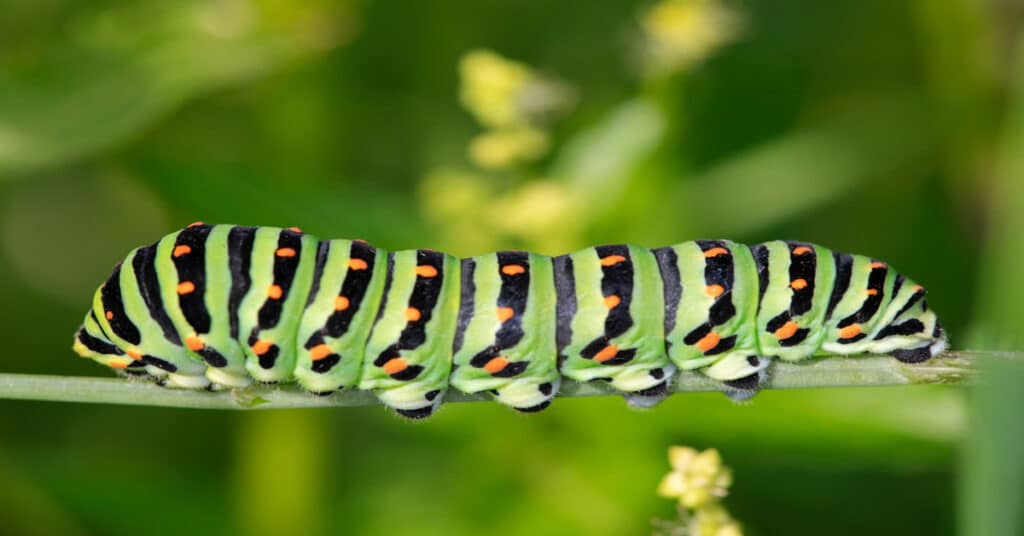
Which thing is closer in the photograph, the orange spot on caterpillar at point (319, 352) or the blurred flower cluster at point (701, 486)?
the blurred flower cluster at point (701, 486)

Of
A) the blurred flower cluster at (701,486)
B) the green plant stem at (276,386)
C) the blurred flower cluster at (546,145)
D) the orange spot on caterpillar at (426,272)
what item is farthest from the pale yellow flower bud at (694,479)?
the blurred flower cluster at (546,145)

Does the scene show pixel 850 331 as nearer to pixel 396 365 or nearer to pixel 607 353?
pixel 607 353

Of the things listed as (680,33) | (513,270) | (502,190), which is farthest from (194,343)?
(502,190)

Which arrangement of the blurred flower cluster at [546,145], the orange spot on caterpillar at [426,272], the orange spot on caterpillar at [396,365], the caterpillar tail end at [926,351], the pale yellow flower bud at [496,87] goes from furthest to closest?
the blurred flower cluster at [546,145] < the pale yellow flower bud at [496,87] < the orange spot on caterpillar at [426,272] < the orange spot on caterpillar at [396,365] < the caterpillar tail end at [926,351]

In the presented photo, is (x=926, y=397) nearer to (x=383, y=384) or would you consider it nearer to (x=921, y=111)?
(x=383, y=384)

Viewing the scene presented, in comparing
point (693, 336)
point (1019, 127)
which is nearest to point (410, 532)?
point (693, 336)

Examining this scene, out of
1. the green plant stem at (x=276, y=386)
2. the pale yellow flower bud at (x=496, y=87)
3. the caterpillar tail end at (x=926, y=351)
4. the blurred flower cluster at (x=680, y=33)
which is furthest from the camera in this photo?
the blurred flower cluster at (x=680, y=33)

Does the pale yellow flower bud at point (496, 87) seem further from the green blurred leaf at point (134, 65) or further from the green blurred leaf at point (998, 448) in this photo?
the green blurred leaf at point (998, 448)
